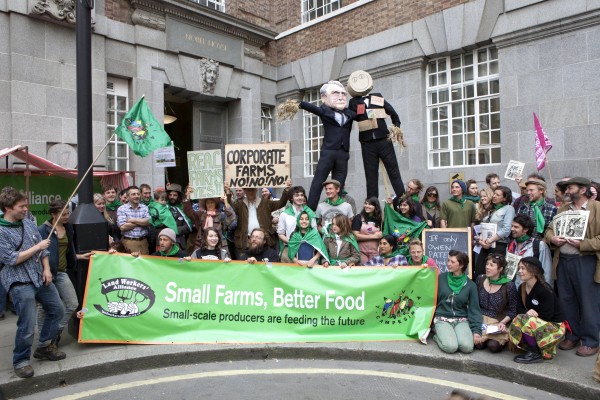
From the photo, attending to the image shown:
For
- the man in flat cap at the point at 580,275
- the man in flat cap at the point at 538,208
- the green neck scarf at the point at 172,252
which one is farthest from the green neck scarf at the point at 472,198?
the green neck scarf at the point at 172,252

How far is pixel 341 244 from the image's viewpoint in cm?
607

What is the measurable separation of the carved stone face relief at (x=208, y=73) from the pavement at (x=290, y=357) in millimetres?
8791

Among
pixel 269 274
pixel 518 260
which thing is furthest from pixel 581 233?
pixel 269 274

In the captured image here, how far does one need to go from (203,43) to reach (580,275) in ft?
35.2

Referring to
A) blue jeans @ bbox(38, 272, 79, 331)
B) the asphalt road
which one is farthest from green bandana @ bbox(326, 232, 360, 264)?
blue jeans @ bbox(38, 272, 79, 331)

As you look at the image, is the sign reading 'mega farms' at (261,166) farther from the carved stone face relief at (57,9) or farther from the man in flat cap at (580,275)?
the carved stone face relief at (57,9)

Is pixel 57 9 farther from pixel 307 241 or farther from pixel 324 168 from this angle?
pixel 307 241

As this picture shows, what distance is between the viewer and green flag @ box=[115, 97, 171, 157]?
6160 millimetres

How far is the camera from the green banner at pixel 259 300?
5.32 meters

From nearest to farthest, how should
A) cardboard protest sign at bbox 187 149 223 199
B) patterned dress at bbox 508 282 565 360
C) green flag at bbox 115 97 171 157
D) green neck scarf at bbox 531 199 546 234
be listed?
patterned dress at bbox 508 282 565 360 → green neck scarf at bbox 531 199 546 234 → green flag at bbox 115 97 171 157 → cardboard protest sign at bbox 187 149 223 199

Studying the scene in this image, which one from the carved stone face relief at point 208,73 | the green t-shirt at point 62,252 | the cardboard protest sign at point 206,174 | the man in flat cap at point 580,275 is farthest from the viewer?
the carved stone face relief at point 208,73

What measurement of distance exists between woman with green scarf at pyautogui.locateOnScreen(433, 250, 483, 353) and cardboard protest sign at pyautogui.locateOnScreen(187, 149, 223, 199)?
348 cm

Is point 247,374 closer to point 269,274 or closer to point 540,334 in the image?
point 269,274

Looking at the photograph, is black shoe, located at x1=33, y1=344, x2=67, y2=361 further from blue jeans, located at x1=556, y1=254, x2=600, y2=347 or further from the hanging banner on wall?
blue jeans, located at x1=556, y1=254, x2=600, y2=347
